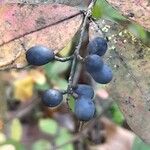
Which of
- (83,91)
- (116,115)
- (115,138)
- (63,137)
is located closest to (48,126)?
(63,137)

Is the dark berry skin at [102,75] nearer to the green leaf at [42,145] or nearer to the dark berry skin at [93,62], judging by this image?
the dark berry skin at [93,62]

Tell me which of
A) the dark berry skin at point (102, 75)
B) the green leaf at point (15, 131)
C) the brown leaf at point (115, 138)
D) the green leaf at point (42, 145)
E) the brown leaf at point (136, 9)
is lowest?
the brown leaf at point (115, 138)

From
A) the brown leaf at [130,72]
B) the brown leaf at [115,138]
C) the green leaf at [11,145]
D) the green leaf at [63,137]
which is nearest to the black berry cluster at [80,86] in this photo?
the brown leaf at [130,72]

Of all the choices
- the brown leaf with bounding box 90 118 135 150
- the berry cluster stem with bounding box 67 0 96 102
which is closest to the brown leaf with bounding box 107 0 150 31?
the berry cluster stem with bounding box 67 0 96 102

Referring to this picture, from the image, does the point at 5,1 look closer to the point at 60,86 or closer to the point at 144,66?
the point at 144,66

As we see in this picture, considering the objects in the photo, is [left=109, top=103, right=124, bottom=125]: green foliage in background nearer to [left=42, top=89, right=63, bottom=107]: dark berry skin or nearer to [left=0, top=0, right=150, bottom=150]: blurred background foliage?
[left=0, top=0, right=150, bottom=150]: blurred background foliage

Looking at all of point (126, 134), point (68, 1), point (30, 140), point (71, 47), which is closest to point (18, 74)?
point (30, 140)
